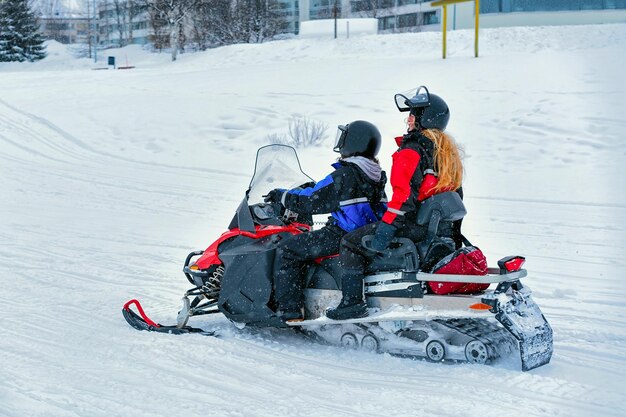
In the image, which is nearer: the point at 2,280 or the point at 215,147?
the point at 2,280

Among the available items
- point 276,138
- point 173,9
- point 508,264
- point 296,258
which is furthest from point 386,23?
point 508,264

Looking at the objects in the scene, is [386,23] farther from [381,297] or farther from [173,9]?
[381,297]

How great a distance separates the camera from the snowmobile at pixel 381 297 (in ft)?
14.3

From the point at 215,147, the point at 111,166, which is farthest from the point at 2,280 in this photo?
the point at 215,147

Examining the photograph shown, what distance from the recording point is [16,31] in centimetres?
4644

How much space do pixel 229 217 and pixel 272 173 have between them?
163 inches

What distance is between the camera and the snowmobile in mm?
4344

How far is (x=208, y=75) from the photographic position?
2389 centimetres

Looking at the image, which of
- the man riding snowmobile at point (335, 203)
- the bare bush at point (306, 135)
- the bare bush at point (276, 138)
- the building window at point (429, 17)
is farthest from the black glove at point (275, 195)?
the building window at point (429, 17)

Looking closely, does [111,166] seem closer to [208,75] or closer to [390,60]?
[208,75]

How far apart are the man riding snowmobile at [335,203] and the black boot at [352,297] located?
0.25 meters

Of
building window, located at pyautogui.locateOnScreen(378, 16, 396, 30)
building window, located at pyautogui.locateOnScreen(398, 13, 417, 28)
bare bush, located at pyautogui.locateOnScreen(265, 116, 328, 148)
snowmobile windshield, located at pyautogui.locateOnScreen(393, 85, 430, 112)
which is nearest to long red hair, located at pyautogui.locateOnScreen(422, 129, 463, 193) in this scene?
snowmobile windshield, located at pyautogui.locateOnScreen(393, 85, 430, 112)

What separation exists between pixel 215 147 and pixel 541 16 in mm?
20449

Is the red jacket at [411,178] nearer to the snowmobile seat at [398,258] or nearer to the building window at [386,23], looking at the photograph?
the snowmobile seat at [398,258]
